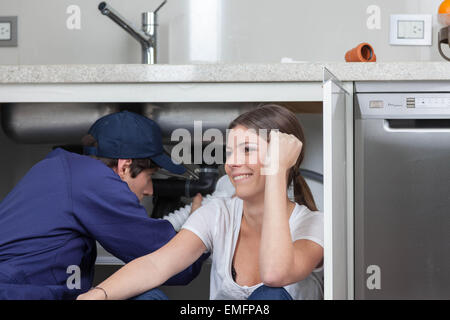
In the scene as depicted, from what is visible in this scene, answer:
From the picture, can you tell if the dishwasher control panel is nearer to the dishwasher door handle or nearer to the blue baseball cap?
the dishwasher door handle

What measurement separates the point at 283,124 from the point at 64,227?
55cm

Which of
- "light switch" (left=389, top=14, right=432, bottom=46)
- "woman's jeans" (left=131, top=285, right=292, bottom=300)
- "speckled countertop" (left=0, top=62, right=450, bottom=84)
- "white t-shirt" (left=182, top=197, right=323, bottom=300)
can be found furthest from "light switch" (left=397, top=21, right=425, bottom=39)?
"woman's jeans" (left=131, top=285, right=292, bottom=300)

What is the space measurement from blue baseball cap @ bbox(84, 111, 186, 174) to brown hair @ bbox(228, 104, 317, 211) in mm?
232

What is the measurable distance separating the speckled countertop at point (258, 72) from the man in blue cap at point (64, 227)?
233mm

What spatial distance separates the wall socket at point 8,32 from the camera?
2.04m

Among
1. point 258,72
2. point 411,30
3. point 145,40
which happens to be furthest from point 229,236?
point 411,30

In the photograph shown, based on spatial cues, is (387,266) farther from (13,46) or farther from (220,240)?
(13,46)

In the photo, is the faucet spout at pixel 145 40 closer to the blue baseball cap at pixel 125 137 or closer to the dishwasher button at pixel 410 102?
the blue baseball cap at pixel 125 137

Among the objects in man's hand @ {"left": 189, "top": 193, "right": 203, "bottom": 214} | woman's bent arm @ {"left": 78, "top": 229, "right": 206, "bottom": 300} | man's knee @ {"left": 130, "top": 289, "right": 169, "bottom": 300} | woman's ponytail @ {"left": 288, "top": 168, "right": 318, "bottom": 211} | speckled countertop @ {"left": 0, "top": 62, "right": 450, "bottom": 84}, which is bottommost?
man's knee @ {"left": 130, "top": 289, "right": 169, "bottom": 300}

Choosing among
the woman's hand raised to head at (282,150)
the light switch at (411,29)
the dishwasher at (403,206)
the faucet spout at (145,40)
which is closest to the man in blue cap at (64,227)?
the woman's hand raised to head at (282,150)

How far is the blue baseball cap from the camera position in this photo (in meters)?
1.33

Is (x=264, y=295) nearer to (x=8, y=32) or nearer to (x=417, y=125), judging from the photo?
(x=417, y=125)
